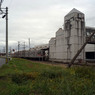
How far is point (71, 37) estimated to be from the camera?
37812mm

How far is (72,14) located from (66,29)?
182 inches

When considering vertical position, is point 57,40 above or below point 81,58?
above

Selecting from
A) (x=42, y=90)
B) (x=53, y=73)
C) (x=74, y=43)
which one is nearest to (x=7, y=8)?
(x=53, y=73)

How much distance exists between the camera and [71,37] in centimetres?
3781

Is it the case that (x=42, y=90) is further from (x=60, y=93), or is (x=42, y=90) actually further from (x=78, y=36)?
(x=78, y=36)

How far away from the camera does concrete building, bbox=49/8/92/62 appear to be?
36875 mm

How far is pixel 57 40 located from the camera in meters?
45.2

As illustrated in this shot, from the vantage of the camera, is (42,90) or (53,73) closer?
(42,90)

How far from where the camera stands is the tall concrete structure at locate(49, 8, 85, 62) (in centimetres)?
3688

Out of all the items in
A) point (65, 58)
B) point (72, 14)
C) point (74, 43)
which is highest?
point (72, 14)

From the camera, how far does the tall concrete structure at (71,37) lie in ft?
121

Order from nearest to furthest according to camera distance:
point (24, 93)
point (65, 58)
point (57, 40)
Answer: point (24, 93) < point (65, 58) < point (57, 40)

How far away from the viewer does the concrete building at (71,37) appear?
3688 cm

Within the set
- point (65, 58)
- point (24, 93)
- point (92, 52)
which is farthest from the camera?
point (92, 52)
